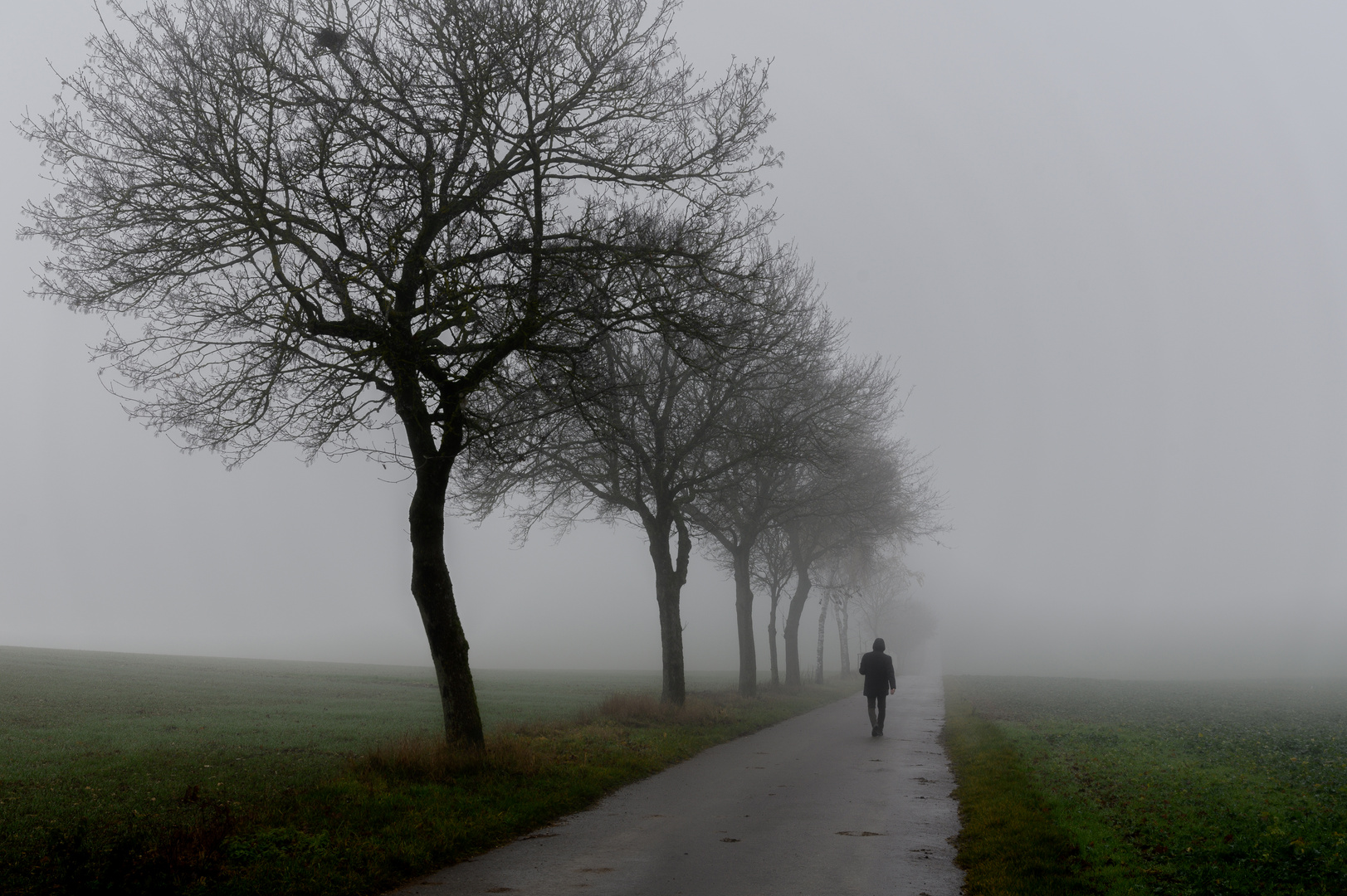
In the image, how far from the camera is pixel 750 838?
33.0ft

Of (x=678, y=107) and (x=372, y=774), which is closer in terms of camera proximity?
(x=372, y=774)

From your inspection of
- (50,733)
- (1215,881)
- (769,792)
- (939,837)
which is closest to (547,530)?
(50,733)

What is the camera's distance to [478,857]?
29.6 feet

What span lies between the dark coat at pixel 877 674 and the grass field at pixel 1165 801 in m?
2.08

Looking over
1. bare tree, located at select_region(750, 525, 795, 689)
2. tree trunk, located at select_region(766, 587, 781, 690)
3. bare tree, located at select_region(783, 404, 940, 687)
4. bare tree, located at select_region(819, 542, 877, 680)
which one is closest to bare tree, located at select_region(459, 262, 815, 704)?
bare tree, located at select_region(783, 404, 940, 687)

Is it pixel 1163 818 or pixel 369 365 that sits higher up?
pixel 369 365

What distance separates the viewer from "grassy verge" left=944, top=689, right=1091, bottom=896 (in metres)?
8.01

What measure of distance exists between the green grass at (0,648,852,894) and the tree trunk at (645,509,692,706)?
0.85 m

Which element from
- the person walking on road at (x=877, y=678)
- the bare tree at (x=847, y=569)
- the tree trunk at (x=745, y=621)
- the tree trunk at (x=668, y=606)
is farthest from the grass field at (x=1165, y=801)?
the bare tree at (x=847, y=569)

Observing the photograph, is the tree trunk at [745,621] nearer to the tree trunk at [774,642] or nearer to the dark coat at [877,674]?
the tree trunk at [774,642]

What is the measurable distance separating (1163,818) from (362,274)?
12000 millimetres

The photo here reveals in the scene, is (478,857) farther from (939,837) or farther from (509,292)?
(509,292)

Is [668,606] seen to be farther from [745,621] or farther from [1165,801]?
[1165,801]

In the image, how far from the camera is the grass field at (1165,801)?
790cm
